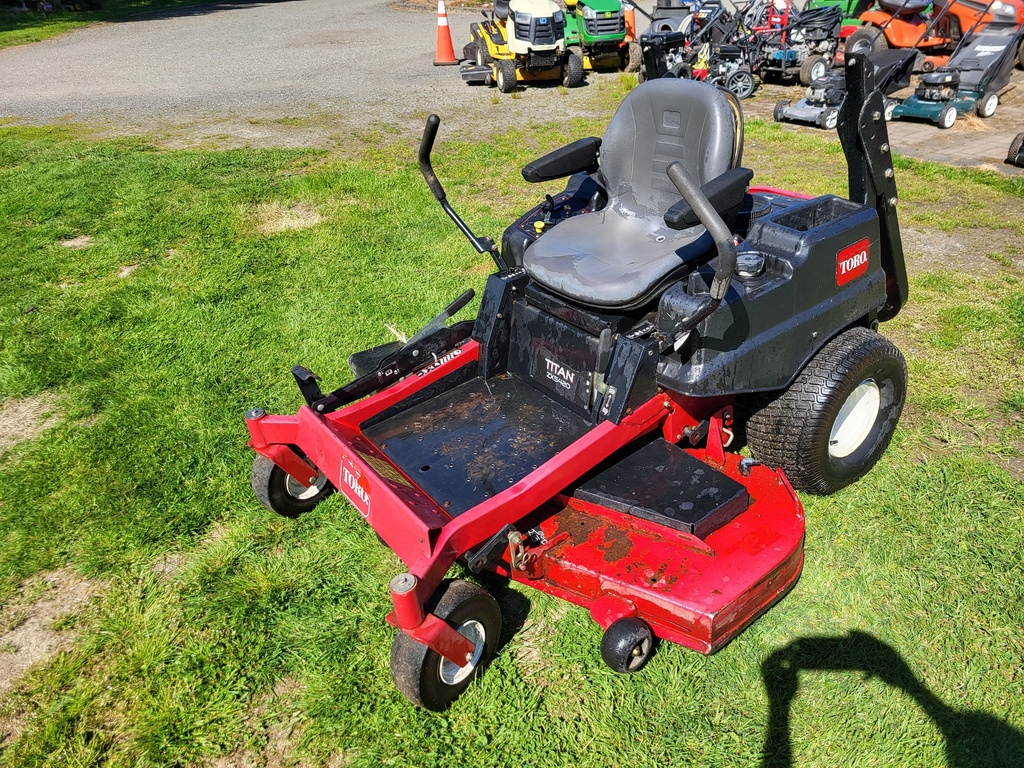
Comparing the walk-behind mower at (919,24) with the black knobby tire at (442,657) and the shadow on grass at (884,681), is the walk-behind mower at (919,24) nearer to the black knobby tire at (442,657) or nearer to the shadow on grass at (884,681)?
the shadow on grass at (884,681)

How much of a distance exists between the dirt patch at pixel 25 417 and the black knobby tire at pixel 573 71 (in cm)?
865

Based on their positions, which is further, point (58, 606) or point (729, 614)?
point (58, 606)

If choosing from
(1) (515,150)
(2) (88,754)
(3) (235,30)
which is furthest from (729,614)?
(3) (235,30)

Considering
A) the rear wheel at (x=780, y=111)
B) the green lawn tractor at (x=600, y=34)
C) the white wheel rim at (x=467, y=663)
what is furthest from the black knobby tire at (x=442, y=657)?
the green lawn tractor at (x=600, y=34)

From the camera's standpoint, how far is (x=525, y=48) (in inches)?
408

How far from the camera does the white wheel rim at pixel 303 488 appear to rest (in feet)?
10.2

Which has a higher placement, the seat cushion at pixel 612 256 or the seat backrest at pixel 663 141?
the seat backrest at pixel 663 141

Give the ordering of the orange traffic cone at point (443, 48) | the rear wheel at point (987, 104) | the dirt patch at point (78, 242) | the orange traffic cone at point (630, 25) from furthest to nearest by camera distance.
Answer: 1. the orange traffic cone at point (443, 48)
2. the orange traffic cone at point (630, 25)
3. the rear wheel at point (987, 104)
4. the dirt patch at point (78, 242)

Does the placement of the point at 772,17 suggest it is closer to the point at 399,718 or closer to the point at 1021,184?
the point at 1021,184

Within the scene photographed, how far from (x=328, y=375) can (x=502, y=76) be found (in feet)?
25.3

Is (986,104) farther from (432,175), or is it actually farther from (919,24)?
(432,175)

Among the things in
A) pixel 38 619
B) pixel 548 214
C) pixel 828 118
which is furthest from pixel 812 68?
pixel 38 619

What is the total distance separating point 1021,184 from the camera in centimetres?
602

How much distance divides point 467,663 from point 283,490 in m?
1.18
